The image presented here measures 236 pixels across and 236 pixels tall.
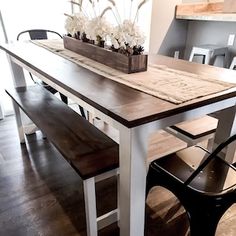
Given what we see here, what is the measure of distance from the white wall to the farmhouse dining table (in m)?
1.95

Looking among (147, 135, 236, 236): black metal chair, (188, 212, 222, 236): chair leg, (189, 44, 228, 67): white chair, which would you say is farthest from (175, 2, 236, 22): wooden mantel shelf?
(188, 212, 222, 236): chair leg

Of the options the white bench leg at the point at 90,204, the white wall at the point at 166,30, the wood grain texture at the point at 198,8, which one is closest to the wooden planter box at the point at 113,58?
the white bench leg at the point at 90,204

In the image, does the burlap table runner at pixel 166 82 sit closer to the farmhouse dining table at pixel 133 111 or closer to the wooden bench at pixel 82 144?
the farmhouse dining table at pixel 133 111

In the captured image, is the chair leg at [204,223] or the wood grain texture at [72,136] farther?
the wood grain texture at [72,136]

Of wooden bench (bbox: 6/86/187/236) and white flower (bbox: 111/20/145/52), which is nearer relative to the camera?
wooden bench (bbox: 6/86/187/236)

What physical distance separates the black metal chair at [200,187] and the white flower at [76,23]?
1108mm

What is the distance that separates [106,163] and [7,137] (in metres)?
1.74

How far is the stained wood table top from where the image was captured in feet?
3.10

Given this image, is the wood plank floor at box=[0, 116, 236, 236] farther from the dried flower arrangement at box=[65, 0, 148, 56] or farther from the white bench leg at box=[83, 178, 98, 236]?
the dried flower arrangement at box=[65, 0, 148, 56]

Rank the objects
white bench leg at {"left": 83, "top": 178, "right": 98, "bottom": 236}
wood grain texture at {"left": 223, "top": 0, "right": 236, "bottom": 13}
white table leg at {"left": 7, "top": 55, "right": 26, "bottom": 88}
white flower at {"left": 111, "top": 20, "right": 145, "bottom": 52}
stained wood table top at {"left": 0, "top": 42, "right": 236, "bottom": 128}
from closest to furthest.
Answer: stained wood table top at {"left": 0, "top": 42, "right": 236, "bottom": 128}
white bench leg at {"left": 83, "top": 178, "right": 98, "bottom": 236}
white flower at {"left": 111, "top": 20, "right": 145, "bottom": 52}
white table leg at {"left": 7, "top": 55, "right": 26, "bottom": 88}
wood grain texture at {"left": 223, "top": 0, "right": 236, "bottom": 13}

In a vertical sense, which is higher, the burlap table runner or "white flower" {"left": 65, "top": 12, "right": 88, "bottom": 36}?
"white flower" {"left": 65, "top": 12, "right": 88, "bottom": 36}

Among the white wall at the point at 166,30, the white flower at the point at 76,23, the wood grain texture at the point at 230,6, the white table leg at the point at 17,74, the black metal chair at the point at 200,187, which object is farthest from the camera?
the white wall at the point at 166,30

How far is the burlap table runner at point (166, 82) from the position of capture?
110cm

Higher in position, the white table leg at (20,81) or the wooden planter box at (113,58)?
the wooden planter box at (113,58)
